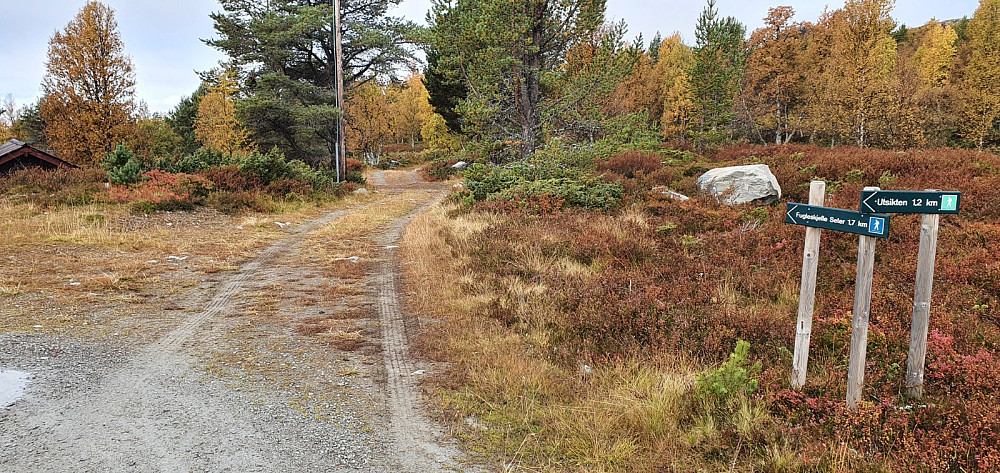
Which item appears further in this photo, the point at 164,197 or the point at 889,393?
the point at 164,197

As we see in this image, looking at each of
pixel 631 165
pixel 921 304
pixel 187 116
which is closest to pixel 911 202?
pixel 921 304

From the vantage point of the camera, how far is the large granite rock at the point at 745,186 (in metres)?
11.7

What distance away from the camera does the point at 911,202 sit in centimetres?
346

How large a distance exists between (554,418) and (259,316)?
→ 4.48 meters

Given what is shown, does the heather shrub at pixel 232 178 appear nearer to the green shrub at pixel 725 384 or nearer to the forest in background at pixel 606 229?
the forest in background at pixel 606 229

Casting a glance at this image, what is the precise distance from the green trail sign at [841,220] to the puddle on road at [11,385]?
20.4 feet

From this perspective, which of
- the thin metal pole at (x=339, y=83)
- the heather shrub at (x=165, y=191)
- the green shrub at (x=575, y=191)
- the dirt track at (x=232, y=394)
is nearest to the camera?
the dirt track at (x=232, y=394)

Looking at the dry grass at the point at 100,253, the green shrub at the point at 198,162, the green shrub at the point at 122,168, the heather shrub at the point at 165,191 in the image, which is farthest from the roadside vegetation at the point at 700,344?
the green shrub at the point at 198,162

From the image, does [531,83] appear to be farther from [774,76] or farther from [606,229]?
[774,76]

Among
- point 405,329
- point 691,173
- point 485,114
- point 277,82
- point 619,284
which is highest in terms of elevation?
point 277,82

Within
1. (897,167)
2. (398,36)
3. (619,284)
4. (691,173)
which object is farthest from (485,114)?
(398,36)

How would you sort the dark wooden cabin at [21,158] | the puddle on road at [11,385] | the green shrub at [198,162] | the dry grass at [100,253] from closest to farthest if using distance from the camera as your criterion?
the puddle on road at [11,385], the dry grass at [100,253], the green shrub at [198,162], the dark wooden cabin at [21,158]

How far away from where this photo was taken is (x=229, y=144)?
93.5 feet

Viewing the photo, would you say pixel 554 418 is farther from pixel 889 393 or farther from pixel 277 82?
pixel 277 82
